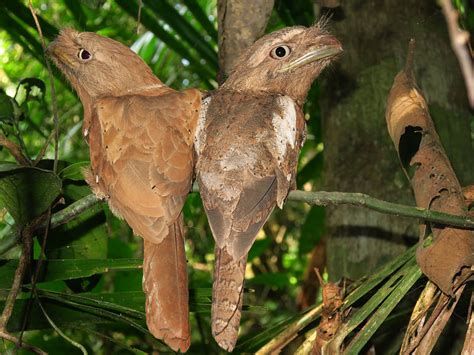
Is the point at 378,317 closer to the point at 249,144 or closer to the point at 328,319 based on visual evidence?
the point at 328,319

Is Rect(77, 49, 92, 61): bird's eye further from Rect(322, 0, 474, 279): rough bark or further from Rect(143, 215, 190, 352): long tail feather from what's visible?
Rect(322, 0, 474, 279): rough bark

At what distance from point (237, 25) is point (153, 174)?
0.86 meters

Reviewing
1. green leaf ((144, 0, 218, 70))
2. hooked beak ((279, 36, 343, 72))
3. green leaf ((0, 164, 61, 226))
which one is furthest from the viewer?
green leaf ((144, 0, 218, 70))

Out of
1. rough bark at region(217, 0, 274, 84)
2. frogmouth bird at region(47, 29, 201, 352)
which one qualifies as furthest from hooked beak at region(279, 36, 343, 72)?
frogmouth bird at region(47, 29, 201, 352)

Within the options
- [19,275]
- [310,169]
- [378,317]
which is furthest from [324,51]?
[310,169]

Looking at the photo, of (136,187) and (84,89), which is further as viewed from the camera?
(84,89)

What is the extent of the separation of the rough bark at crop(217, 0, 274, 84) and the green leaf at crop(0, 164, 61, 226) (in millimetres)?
989

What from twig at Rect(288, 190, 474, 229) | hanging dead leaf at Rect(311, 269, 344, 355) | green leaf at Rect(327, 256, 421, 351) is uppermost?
twig at Rect(288, 190, 474, 229)

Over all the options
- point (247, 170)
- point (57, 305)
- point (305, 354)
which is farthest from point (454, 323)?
point (57, 305)

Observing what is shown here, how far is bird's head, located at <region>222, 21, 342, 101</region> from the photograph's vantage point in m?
2.62

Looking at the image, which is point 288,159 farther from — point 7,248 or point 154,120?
point 7,248

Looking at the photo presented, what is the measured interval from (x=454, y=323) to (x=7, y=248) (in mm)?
1689

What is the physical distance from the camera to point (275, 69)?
8.75ft

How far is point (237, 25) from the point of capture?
2729 mm
